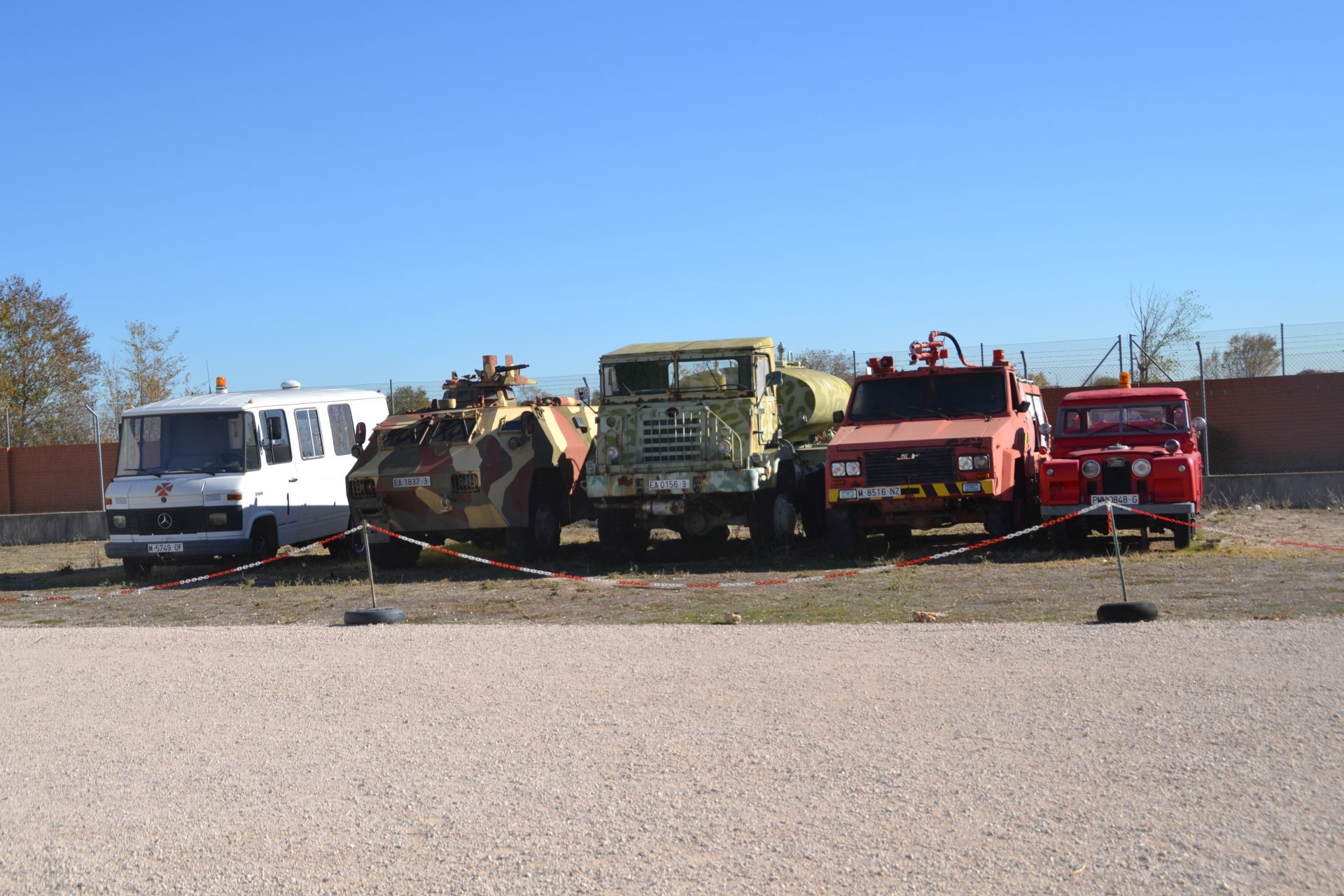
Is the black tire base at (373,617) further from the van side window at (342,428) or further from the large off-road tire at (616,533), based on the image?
the van side window at (342,428)

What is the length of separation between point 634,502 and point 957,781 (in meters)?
10.6

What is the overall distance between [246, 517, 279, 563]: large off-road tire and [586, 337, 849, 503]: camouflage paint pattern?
4.18 meters

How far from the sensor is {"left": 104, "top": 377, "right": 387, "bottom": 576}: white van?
54.0ft

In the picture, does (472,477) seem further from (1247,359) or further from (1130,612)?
(1247,359)

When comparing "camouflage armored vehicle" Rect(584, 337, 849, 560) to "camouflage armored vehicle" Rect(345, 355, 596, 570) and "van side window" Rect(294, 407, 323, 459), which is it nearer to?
"camouflage armored vehicle" Rect(345, 355, 596, 570)

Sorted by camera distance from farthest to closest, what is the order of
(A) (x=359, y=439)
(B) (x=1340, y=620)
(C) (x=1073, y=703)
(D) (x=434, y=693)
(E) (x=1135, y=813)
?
(A) (x=359, y=439) → (B) (x=1340, y=620) → (D) (x=434, y=693) → (C) (x=1073, y=703) → (E) (x=1135, y=813)

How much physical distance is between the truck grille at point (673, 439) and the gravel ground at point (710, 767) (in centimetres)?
594

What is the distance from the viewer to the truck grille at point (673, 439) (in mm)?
15797

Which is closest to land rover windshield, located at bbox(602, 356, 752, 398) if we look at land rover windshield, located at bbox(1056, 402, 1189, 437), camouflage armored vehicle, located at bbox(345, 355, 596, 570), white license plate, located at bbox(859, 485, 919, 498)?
camouflage armored vehicle, located at bbox(345, 355, 596, 570)

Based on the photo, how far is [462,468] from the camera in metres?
16.2

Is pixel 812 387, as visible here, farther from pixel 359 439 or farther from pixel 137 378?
pixel 137 378

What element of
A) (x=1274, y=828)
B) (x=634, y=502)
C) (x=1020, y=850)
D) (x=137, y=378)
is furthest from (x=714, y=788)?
A: (x=137, y=378)

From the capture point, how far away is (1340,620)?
963 cm

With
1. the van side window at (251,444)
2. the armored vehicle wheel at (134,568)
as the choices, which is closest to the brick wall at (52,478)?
the armored vehicle wheel at (134,568)
